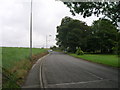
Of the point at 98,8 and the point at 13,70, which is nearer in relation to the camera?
the point at 13,70

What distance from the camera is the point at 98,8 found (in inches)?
549

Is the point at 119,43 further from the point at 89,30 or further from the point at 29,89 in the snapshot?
the point at 89,30

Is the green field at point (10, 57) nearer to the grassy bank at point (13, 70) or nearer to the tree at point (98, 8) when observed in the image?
the grassy bank at point (13, 70)

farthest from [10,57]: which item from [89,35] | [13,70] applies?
[89,35]

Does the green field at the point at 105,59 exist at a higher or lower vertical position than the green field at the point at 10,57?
lower

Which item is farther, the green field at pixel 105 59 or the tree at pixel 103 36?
the tree at pixel 103 36

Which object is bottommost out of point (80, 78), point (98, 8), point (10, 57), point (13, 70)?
point (80, 78)

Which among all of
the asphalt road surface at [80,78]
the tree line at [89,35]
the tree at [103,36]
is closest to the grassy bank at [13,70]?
the asphalt road surface at [80,78]

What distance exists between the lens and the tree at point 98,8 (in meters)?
13.4

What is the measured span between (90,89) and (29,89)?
2968 mm

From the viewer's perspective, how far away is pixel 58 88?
6906mm

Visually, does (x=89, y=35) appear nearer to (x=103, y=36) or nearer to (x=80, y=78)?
(x=103, y=36)

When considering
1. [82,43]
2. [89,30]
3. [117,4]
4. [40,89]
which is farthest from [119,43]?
[89,30]

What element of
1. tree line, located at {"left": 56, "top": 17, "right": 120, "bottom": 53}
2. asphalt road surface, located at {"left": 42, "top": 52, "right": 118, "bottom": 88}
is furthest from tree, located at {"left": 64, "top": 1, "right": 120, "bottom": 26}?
tree line, located at {"left": 56, "top": 17, "right": 120, "bottom": 53}
